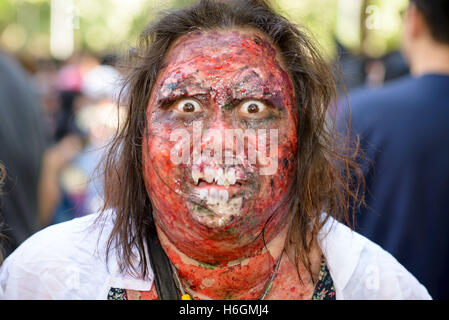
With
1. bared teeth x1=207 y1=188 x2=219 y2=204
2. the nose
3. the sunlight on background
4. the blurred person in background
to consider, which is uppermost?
the sunlight on background

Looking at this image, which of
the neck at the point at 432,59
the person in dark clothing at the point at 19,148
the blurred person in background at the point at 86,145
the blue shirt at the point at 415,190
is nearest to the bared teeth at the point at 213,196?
the blue shirt at the point at 415,190

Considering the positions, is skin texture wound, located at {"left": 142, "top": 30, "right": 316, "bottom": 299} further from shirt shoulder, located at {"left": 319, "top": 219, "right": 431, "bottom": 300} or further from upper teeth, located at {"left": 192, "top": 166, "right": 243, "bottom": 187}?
shirt shoulder, located at {"left": 319, "top": 219, "right": 431, "bottom": 300}

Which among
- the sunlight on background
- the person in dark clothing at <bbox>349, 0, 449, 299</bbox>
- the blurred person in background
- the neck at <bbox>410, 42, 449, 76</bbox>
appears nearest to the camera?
the sunlight on background

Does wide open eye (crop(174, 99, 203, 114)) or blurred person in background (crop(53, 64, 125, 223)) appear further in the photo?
blurred person in background (crop(53, 64, 125, 223))

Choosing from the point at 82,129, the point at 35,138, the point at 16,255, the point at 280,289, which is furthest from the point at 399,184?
the point at 82,129

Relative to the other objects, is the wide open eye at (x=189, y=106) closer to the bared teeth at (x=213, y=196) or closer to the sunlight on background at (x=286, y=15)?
the bared teeth at (x=213, y=196)

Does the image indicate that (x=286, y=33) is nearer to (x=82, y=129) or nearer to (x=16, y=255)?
(x=16, y=255)

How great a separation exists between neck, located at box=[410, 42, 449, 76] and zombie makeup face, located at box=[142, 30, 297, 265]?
4.86 ft

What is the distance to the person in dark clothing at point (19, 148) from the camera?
10.3 ft

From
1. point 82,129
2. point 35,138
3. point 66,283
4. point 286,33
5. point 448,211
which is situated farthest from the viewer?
point 82,129

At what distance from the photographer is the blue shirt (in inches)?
112

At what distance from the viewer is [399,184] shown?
287cm

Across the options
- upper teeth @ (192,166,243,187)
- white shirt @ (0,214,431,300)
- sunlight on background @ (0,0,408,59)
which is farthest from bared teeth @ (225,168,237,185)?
sunlight on background @ (0,0,408,59)
